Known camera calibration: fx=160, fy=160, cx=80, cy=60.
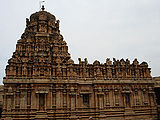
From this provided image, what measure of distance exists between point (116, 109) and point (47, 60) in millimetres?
11406

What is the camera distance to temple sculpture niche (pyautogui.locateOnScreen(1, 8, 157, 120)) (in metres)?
19.3

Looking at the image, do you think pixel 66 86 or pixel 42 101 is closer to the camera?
pixel 42 101

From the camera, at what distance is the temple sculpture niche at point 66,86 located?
19.3 meters

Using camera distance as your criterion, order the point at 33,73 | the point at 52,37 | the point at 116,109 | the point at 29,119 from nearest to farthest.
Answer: the point at 29,119 < the point at 33,73 < the point at 116,109 < the point at 52,37

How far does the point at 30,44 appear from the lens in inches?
920

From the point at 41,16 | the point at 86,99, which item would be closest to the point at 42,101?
the point at 86,99

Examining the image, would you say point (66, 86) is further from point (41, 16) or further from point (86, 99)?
point (41, 16)

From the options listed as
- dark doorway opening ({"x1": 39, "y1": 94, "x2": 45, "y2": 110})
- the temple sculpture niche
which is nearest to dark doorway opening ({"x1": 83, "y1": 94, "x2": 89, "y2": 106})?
the temple sculpture niche

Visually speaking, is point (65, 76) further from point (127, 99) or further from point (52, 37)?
point (127, 99)

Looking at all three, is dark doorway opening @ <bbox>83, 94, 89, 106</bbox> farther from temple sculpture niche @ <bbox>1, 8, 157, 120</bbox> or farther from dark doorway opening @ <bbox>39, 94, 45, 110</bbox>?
dark doorway opening @ <bbox>39, 94, 45, 110</bbox>

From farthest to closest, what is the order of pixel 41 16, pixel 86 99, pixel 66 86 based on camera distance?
1. pixel 41 16
2. pixel 86 99
3. pixel 66 86

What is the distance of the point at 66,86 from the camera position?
20.7 m

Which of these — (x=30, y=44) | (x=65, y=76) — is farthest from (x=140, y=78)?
(x=30, y=44)

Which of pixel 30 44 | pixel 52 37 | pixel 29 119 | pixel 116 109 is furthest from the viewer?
pixel 52 37
